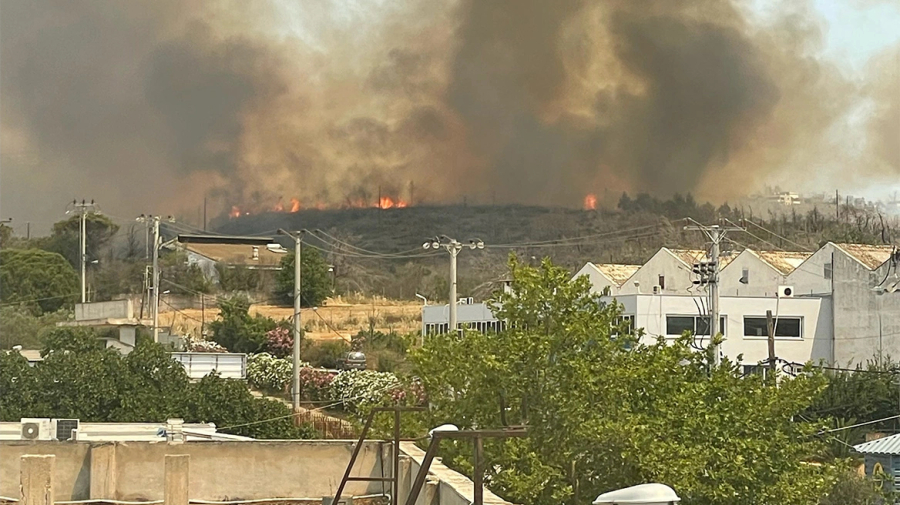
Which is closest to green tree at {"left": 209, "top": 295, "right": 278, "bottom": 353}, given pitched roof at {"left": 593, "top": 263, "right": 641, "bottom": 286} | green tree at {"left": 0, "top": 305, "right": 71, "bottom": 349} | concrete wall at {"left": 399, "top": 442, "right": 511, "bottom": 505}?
green tree at {"left": 0, "top": 305, "right": 71, "bottom": 349}

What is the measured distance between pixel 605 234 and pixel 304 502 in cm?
8538

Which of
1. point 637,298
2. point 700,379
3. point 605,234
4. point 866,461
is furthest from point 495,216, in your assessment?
point 700,379

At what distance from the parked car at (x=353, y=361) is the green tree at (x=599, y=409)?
28.4 m

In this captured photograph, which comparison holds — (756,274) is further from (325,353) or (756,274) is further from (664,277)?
(325,353)

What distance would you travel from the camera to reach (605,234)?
10156 centimetres

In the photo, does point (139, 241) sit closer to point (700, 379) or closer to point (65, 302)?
point (65, 302)

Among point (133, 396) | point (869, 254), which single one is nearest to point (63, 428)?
point (133, 396)

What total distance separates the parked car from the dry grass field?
8850mm

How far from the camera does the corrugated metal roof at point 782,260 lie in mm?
48969

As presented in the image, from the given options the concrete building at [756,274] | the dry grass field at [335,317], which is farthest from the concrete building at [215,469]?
the dry grass field at [335,317]

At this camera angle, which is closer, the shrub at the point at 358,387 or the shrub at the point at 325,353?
the shrub at the point at 358,387

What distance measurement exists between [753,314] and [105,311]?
2595 centimetres

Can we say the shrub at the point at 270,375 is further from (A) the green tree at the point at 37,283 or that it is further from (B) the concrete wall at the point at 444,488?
(B) the concrete wall at the point at 444,488

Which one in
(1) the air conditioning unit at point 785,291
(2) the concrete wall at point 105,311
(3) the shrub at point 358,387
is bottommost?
(3) the shrub at point 358,387
